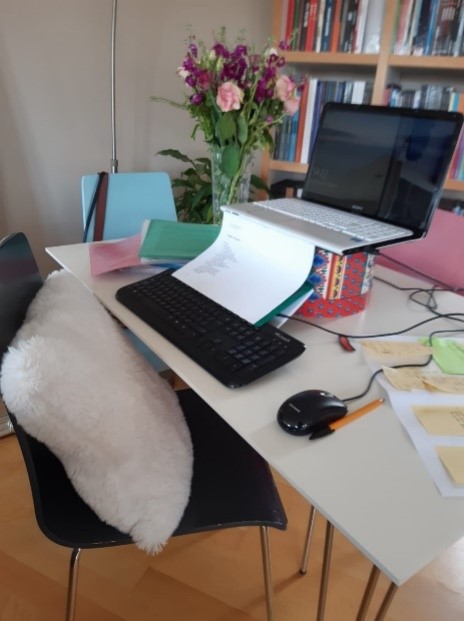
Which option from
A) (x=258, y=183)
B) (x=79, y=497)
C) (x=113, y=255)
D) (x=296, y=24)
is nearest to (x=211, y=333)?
(x=79, y=497)

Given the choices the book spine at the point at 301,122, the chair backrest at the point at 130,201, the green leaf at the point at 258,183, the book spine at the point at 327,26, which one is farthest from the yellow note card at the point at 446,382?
the book spine at the point at 327,26

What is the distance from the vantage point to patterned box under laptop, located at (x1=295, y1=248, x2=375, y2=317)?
900 mm

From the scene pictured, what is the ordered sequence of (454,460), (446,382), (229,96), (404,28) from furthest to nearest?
(404,28)
(229,96)
(446,382)
(454,460)

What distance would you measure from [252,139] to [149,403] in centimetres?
75

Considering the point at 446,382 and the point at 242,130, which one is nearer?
the point at 446,382

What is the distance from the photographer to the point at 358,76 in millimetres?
2137

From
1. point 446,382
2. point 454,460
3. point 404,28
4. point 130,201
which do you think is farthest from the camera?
point 404,28

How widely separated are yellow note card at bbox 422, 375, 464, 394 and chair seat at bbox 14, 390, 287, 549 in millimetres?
366

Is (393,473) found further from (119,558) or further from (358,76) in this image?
(358,76)

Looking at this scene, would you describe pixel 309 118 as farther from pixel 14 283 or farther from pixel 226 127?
A: pixel 14 283

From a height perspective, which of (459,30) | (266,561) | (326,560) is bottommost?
(266,561)

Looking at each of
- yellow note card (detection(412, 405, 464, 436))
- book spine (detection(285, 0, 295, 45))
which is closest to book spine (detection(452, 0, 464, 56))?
book spine (detection(285, 0, 295, 45))

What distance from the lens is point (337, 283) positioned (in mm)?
927

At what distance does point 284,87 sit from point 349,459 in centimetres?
93
